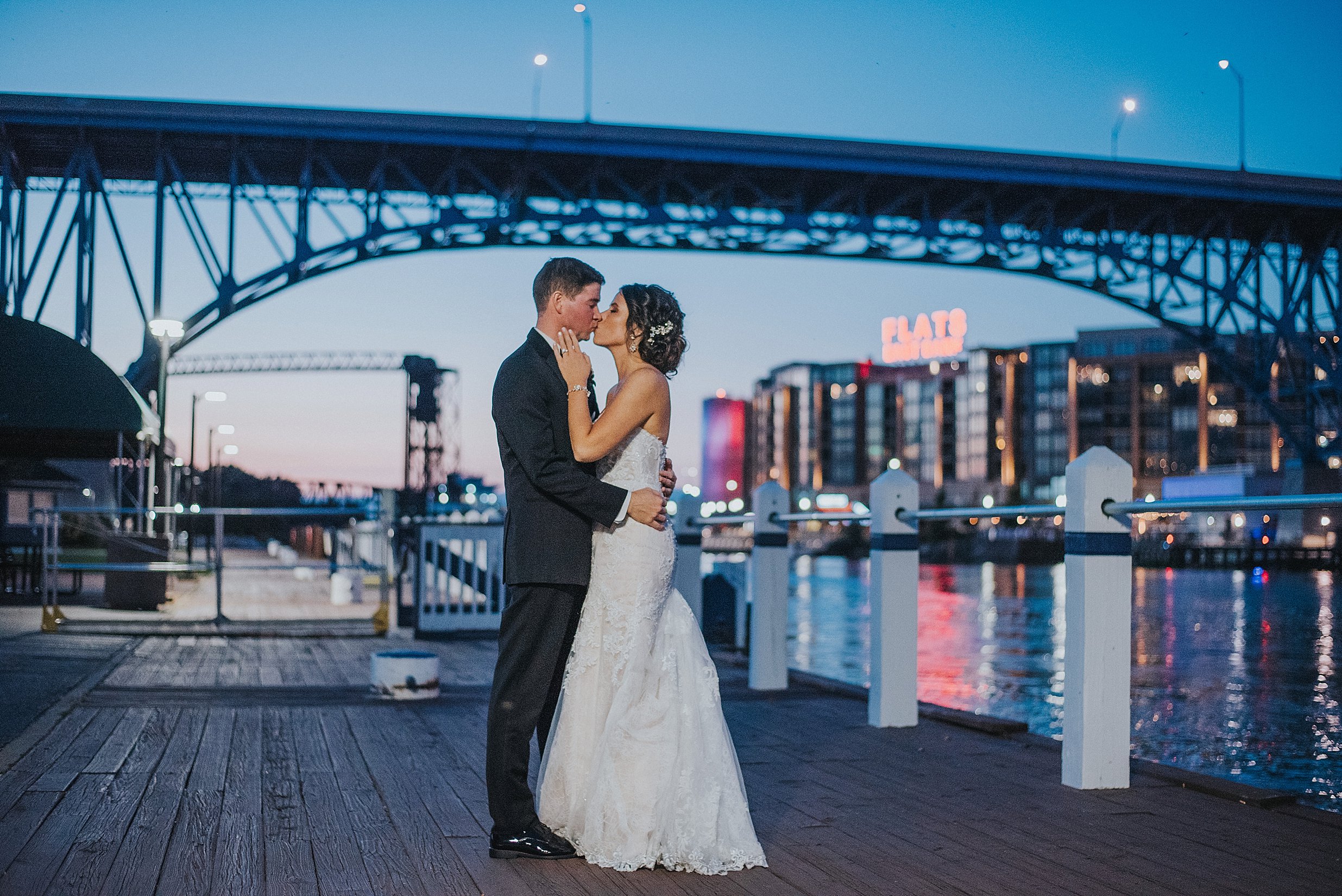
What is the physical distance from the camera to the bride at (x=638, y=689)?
11.6ft

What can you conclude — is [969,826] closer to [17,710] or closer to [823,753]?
[823,753]

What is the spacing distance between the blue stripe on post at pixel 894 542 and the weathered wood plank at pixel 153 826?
3323 millimetres

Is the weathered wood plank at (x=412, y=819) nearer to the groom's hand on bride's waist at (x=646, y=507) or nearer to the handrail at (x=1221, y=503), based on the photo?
the groom's hand on bride's waist at (x=646, y=507)

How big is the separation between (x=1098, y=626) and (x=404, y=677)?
13.2 ft

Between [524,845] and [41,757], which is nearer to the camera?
[524,845]

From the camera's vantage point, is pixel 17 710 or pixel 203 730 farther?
pixel 17 710

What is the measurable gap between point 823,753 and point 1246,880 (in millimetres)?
2181

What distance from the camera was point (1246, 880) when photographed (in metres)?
3.36

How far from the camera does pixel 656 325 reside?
12.3ft

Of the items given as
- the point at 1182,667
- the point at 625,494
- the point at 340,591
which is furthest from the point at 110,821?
the point at 340,591

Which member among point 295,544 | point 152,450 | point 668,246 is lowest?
point 295,544

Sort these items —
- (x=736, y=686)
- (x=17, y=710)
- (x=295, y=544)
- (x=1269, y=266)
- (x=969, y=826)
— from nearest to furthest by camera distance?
1. (x=969, y=826)
2. (x=17, y=710)
3. (x=736, y=686)
4. (x=1269, y=266)
5. (x=295, y=544)

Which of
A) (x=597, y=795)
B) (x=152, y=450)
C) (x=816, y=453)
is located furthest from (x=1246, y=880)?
(x=816, y=453)

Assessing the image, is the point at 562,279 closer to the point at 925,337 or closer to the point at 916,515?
the point at 916,515
